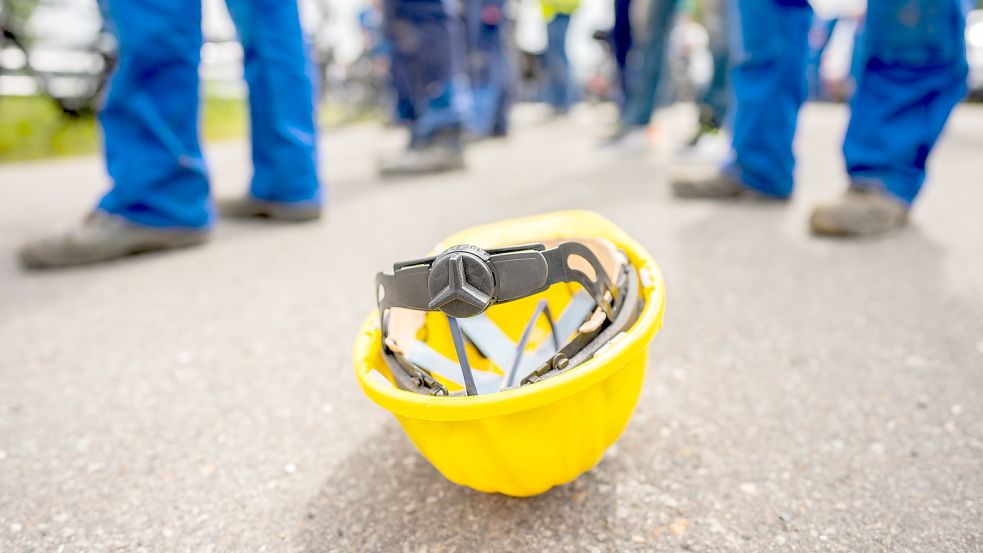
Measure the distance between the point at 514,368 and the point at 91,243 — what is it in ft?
4.39

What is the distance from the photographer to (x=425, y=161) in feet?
9.23

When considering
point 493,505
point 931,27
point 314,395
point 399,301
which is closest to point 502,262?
point 399,301

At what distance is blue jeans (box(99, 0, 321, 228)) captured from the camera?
1.52 m

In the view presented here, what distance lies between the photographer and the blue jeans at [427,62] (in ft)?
8.42

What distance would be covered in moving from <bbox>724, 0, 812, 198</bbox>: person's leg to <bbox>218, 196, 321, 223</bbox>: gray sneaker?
138 cm

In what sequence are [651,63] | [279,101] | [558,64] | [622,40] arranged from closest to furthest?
[279,101]
[651,63]
[622,40]
[558,64]

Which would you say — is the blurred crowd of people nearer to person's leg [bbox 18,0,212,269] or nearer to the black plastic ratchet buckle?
person's leg [bbox 18,0,212,269]

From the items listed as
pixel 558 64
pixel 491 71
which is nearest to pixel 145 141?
pixel 491 71

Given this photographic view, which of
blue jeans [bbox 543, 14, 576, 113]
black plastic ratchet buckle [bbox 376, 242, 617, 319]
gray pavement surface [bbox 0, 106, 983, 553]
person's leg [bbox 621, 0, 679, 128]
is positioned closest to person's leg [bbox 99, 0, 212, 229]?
gray pavement surface [bbox 0, 106, 983, 553]

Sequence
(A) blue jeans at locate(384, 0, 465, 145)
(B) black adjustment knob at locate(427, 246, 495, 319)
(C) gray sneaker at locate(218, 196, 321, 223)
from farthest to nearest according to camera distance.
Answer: (A) blue jeans at locate(384, 0, 465, 145)
(C) gray sneaker at locate(218, 196, 321, 223)
(B) black adjustment knob at locate(427, 246, 495, 319)

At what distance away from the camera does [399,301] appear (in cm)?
59

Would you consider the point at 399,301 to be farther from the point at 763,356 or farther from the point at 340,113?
the point at 340,113

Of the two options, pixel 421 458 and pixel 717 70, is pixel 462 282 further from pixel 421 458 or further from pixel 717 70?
pixel 717 70

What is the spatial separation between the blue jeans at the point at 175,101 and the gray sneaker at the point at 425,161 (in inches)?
36.2
